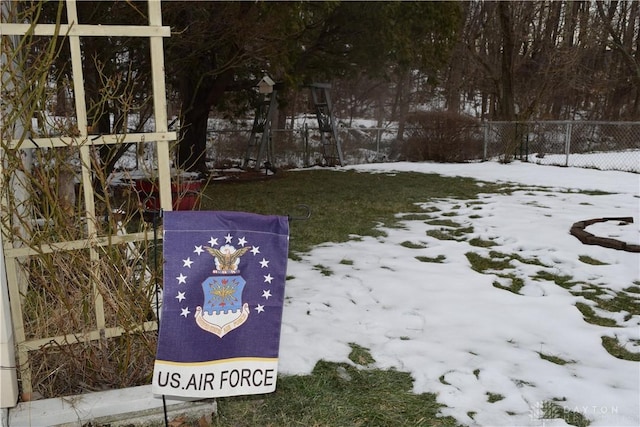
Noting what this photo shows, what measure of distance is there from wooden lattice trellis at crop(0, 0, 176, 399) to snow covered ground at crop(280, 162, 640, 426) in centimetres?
108

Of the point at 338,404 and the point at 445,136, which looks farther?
the point at 445,136

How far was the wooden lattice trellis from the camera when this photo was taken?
81.4 inches

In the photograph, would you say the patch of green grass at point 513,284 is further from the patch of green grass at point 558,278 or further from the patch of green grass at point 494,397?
the patch of green grass at point 494,397

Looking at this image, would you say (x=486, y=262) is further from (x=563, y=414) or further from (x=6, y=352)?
(x=6, y=352)

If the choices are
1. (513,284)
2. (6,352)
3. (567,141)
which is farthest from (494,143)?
(6,352)

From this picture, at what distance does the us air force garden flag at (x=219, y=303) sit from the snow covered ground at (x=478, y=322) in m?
Answer: 0.69

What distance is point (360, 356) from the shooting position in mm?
2869

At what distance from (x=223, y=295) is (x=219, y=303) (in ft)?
0.12

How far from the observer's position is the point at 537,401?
2.41 m

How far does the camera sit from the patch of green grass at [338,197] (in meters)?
6.04

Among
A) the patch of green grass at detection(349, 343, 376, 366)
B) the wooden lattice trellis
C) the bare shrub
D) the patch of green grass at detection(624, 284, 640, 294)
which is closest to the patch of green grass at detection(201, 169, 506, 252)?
the patch of green grass at detection(349, 343, 376, 366)

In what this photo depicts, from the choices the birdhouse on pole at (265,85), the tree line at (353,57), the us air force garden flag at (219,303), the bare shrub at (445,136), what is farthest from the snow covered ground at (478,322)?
the bare shrub at (445,136)

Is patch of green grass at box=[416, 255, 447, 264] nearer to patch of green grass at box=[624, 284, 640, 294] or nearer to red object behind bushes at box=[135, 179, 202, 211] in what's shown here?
patch of green grass at box=[624, 284, 640, 294]

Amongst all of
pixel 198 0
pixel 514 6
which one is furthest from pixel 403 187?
pixel 514 6
